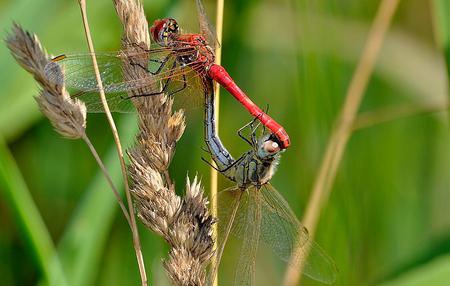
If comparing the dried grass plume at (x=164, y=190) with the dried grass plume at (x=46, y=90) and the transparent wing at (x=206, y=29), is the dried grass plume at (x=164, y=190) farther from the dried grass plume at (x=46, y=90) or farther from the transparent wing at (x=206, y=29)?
the transparent wing at (x=206, y=29)

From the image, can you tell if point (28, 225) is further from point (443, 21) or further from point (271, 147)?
point (443, 21)

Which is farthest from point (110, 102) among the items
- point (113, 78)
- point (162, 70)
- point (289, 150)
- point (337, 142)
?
point (289, 150)

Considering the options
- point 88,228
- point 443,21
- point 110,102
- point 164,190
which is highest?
point 443,21

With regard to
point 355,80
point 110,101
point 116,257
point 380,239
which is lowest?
point 116,257

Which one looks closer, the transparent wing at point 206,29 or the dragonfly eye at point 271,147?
the dragonfly eye at point 271,147

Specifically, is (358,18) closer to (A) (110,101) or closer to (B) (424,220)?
(B) (424,220)

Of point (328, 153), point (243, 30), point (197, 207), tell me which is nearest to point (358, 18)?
point (243, 30)

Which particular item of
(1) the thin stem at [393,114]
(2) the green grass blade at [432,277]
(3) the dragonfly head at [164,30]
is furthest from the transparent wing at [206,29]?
(2) the green grass blade at [432,277]
